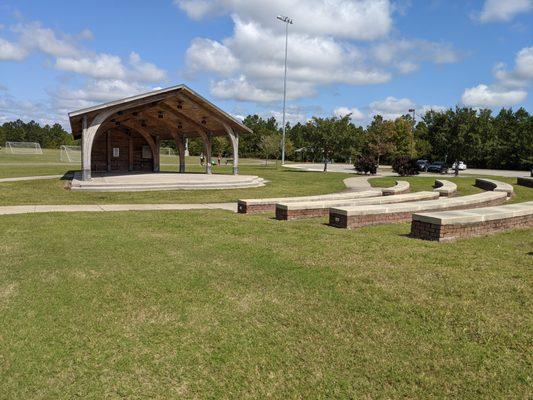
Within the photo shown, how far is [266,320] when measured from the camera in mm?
4105

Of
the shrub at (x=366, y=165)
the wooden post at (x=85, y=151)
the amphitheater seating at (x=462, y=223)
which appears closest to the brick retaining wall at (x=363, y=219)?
the amphitheater seating at (x=462, y=223)

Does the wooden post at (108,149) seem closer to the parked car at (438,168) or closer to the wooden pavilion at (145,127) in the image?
the wooden pavilion at (145,127)

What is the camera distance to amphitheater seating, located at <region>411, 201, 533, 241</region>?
7328mm

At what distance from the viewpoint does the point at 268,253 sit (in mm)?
6523

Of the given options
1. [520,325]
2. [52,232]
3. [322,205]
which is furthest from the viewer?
[322,205]

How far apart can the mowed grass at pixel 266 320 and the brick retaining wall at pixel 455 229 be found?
1.52ft

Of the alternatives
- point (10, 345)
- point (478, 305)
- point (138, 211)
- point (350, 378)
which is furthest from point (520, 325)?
point (138, 211)

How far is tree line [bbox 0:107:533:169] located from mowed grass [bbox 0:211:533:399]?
28769mm

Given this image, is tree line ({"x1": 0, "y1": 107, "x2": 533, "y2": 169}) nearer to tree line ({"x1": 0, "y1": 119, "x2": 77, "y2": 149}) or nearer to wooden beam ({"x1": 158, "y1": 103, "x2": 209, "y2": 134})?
wooden beam ({"x1": 158, "y1": 103, "x2": 209, "y2": 134})

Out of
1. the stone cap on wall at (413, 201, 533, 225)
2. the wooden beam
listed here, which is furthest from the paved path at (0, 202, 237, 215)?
the wooden beam

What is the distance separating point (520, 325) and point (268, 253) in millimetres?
3461

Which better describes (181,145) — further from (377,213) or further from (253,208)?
(377,213)

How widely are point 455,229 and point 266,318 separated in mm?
4612

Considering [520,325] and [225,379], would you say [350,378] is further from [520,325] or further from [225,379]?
[520,325]
